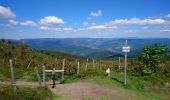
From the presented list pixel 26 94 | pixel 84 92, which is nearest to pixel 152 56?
pixel 84 92

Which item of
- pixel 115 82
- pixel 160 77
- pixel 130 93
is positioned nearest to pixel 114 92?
pixel 130 93

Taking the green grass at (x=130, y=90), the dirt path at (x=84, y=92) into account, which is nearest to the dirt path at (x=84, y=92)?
the dirt path at (x=84, y=92)

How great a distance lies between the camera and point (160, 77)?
2959cm

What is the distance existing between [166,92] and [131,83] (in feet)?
10.6

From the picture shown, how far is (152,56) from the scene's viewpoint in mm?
31734

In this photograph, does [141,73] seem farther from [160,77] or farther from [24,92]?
[24,92]

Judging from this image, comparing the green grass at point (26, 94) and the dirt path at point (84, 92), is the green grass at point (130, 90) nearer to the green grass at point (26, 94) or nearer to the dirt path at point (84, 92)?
the dirt path at point (84, 92)

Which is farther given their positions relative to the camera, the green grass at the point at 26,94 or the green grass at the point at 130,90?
the green grass at the point at 130,90

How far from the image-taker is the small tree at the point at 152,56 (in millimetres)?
31719

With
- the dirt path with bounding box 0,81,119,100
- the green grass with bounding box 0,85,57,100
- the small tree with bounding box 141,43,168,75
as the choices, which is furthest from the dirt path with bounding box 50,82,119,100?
the small tree with bounding box 141,43,168,75

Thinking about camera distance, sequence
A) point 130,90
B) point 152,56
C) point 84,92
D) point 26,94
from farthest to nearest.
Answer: point 152,56
point 130,90
point 84,92
point 26,94

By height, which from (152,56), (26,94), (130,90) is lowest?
(130,90)

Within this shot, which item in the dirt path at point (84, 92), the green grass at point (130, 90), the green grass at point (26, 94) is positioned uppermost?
the green grass at point (26, 94)

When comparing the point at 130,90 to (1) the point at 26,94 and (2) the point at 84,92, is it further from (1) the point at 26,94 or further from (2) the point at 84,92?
(1) the point at 26,94
